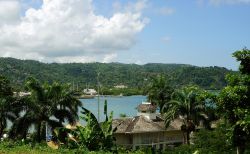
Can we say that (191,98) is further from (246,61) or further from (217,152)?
(246,61)

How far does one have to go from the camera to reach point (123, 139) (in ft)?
157

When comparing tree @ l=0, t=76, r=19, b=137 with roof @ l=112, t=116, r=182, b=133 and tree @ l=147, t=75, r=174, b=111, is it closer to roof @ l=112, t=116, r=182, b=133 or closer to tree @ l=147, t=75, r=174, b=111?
roof @ l=112, t=116, r=182, b=133

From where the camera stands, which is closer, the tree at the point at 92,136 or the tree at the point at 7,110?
the tree at the point at 92,136

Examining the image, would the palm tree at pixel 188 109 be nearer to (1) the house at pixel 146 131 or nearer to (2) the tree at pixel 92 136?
(1) the house at pixel 146 131

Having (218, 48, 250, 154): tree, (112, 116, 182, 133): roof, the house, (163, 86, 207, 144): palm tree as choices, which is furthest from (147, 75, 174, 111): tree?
(218, 48, 250, 154): tree

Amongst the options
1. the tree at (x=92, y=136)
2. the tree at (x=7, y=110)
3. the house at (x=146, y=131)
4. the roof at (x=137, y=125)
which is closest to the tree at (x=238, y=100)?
the tree at (x=92, y=136)

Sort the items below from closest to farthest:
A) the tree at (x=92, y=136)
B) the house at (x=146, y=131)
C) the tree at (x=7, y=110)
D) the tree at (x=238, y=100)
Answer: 1. the tree at (x=238, y=100)
2. the tree at (x=92, y=136)
3. the tree at (x=7, y=110)
4. the house at (x=146, y=131)

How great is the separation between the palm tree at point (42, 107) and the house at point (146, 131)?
27.0 feet

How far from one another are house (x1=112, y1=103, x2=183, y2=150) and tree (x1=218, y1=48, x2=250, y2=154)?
99.7ft

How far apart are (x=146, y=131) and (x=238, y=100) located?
34.1 metres

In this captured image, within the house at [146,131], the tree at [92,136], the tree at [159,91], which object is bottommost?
the house at [146,131]

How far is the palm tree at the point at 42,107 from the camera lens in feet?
123

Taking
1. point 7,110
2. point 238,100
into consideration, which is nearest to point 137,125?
point 7,110

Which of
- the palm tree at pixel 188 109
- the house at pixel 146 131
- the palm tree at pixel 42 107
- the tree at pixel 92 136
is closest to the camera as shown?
the tree at pixel 92 136
